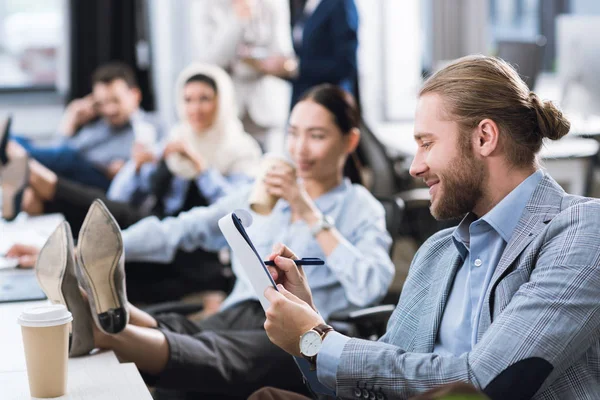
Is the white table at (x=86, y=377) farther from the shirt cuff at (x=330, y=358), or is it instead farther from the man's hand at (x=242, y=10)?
the man's hand at (x=242, y=10)

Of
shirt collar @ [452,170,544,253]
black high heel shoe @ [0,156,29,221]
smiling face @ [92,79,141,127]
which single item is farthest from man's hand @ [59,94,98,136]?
shirt collar @ [452,170,544,253]

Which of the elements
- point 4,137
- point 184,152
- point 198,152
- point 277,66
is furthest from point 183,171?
point 277,66

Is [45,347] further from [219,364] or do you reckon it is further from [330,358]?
[219,364]

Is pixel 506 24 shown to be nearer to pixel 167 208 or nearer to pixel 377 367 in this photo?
pixel 167 208

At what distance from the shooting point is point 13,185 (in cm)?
300

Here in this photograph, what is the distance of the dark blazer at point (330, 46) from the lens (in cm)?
412

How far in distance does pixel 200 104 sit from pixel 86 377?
2.56m

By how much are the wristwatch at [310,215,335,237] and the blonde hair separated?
0.83 m

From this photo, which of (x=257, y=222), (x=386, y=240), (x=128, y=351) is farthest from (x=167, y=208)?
(x=128, y=351)

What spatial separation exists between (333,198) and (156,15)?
444 centimetres

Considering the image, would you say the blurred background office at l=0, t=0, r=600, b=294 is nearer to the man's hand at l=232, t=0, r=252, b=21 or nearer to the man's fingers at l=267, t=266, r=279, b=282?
the man's hand at l=232, t=0, r=252, b=21

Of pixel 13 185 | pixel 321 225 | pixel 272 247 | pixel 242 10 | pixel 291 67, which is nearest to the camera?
pixel 272 247

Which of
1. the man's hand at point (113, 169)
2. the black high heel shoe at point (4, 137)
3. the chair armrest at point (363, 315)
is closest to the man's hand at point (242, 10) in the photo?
the man's hand at point (113, 169)

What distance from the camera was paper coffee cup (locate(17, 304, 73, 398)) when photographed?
1.32 meters
